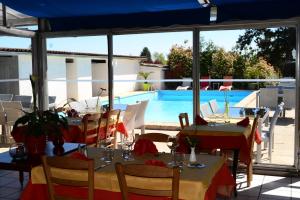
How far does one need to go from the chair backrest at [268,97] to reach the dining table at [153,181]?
318 centimetres

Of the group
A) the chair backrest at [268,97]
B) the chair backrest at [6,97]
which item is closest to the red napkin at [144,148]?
the chair backrest at [268,97]

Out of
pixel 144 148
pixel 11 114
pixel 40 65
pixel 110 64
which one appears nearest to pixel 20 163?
pixel 144 148

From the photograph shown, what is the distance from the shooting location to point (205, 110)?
243 inches

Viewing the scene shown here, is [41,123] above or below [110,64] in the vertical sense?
below

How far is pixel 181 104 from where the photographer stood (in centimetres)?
1020

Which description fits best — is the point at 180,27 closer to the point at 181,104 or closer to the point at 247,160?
the point at 247,160

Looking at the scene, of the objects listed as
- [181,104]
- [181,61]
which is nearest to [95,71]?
[181,104]

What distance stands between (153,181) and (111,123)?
3519mm

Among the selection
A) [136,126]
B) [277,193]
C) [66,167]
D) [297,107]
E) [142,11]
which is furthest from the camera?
[136,126]

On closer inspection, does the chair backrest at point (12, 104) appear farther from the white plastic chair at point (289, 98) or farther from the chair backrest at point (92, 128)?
the white plastic chair at point (289, 98)

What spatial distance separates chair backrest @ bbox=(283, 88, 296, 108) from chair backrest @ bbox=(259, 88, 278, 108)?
167 mm

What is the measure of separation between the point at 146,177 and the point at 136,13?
13.0ft

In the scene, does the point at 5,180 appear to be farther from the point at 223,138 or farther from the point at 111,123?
the point at 223,138

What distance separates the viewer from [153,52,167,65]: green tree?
8522 millimetres
